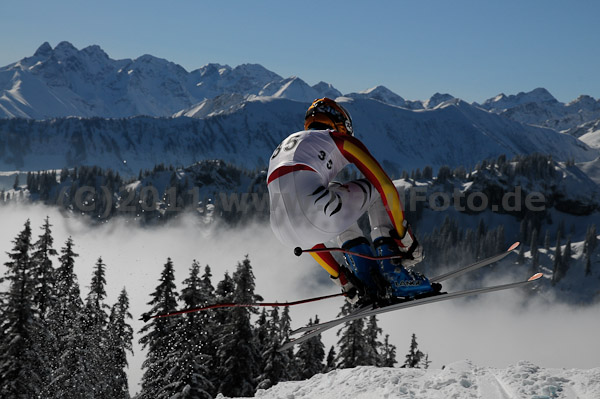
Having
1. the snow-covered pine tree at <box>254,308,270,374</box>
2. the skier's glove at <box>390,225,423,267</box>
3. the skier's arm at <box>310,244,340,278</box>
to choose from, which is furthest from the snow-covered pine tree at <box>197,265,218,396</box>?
the skier's glove at <box>390,225,423,267</box>

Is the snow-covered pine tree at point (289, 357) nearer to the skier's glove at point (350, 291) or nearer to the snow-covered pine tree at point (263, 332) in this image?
the snow-covered pine tree at point (263, 332)

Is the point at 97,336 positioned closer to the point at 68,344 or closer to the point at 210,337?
the point at 68,344

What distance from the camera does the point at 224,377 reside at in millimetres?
30125

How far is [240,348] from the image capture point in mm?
29516

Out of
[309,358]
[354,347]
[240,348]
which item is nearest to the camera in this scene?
[240,348]

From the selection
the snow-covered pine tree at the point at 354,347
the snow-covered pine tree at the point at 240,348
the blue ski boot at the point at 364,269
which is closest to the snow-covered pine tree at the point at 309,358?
the snow-covered pine tree at the point at 354,347

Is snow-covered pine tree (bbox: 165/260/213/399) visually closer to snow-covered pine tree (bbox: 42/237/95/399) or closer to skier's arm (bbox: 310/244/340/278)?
snow-covered pine tree (bbox: 42/237/95/399)

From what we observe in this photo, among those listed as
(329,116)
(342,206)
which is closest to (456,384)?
(342,206)

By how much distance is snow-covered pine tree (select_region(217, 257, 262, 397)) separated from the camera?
29250 millimetres

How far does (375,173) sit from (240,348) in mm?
24575

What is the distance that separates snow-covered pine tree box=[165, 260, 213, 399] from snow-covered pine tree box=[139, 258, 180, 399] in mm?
496

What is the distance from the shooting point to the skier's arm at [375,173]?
23.4ft

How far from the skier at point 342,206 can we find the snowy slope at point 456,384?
3609 mm

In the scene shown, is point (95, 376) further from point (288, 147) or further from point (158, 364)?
point (288, 147)
